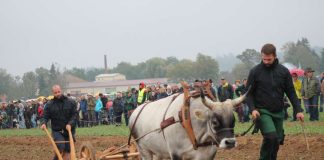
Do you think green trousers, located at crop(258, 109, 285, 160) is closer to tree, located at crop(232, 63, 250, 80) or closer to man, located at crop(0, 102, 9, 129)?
man, located at crop(0, 102, 9, 129)

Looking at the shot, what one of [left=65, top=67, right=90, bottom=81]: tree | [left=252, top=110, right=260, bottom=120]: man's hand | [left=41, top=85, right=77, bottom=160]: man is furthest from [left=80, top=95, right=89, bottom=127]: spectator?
[left=65, top=67, right=90, bottom=81]: tree

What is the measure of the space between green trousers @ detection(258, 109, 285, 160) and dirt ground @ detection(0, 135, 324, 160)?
3.96m

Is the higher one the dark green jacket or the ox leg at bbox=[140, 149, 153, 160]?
the dark green jacket

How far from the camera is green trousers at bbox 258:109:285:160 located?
306 inches

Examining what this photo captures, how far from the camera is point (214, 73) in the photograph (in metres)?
102

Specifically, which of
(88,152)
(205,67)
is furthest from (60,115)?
(205,67)

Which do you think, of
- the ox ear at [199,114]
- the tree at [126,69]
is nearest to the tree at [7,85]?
the tree at [126,69]

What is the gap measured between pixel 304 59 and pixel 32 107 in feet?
227

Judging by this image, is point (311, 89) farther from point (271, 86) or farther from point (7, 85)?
point (7, 85)

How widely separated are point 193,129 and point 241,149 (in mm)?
6396

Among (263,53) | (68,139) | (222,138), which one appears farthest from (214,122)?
(68,139)

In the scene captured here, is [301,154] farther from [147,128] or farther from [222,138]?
[222,138]

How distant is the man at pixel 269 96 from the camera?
7827mm

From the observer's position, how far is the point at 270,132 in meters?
7.75
